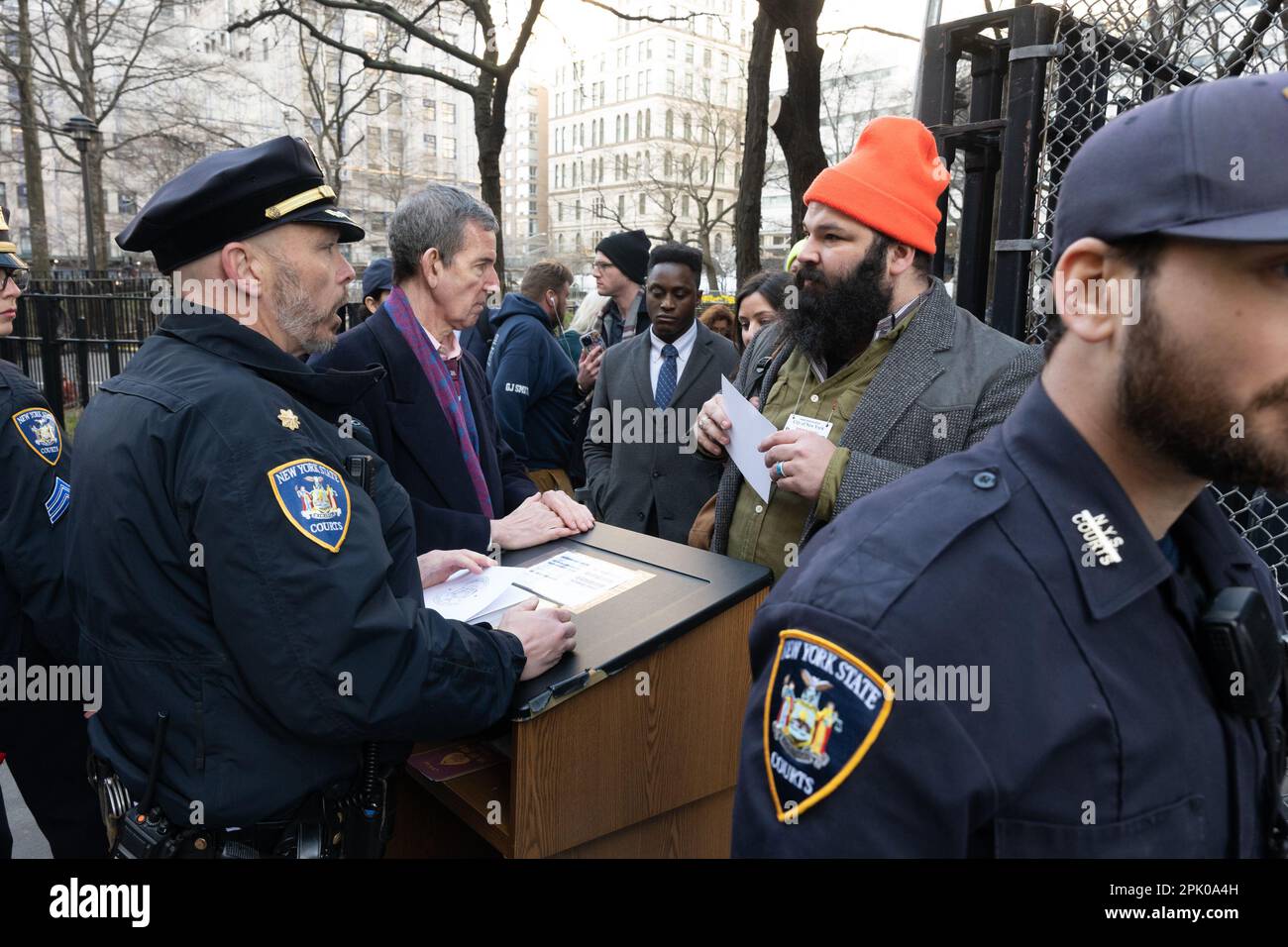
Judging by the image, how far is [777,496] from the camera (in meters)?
2.95

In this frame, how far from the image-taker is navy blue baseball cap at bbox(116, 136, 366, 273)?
6.48ft

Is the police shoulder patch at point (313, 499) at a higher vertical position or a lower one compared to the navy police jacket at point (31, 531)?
higher

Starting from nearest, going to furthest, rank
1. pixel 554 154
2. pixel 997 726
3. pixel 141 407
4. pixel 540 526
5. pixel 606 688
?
pixel 997 726 → pixel 141 407 → pixel 606 688 → pixel 540 526 → pixel 554 154

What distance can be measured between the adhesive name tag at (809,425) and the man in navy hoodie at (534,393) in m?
2.87

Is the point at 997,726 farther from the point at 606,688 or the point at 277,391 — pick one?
the point at 277,391

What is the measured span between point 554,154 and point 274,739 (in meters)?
99.6

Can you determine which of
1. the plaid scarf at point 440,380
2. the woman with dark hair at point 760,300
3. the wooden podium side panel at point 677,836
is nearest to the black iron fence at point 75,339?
the woman with dark hair at point 760,300

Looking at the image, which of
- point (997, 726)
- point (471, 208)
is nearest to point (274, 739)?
point (997, 726)

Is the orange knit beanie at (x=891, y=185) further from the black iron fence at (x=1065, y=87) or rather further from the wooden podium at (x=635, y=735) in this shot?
the wooden podium at (x=635, y=735)

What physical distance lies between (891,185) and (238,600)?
231 cm

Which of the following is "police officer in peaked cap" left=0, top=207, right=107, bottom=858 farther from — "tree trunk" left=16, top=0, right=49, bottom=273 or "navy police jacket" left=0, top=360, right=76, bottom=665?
"tree trunk" left=16, top=0, right=49, bottom=273

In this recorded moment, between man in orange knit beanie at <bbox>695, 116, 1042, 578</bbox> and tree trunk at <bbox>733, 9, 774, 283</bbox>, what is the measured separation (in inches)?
271

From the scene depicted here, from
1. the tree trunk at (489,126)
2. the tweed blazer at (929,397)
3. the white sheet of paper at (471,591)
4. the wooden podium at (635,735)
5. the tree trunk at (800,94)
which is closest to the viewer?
the wooden podium at (635,735)

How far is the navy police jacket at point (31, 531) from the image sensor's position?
115 inches
